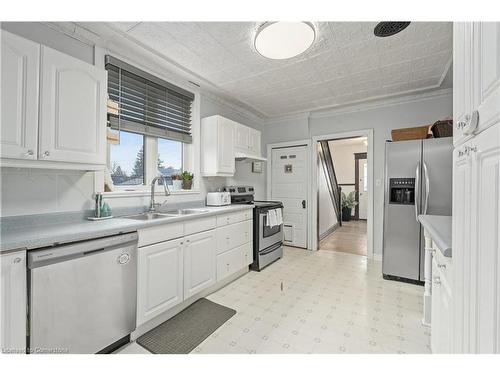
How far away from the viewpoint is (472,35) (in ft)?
2.36

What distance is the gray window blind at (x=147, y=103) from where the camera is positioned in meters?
2.20

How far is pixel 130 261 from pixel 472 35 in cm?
212

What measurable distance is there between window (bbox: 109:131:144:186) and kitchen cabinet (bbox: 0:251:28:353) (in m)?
1.25

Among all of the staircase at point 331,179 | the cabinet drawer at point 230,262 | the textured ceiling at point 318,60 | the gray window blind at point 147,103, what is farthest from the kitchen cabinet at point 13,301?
the staircase at point 331,179

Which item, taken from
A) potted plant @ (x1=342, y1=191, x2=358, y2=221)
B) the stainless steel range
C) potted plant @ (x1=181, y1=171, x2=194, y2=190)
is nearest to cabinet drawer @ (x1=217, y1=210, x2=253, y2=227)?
the stainless steel range

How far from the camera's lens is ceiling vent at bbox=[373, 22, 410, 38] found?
6.07ft

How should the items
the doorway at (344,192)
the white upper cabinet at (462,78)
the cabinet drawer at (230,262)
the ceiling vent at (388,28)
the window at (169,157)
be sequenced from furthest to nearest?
the doorway at (344,192), the window at (169,157), the cabinet drawer at (230,262), the ceiling vent at (388,28), the white upper cabinet at (462,78)

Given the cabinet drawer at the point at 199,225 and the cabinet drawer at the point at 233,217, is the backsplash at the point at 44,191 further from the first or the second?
the cabinet drawer at the point at 233,217

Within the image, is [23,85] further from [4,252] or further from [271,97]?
[271,97]

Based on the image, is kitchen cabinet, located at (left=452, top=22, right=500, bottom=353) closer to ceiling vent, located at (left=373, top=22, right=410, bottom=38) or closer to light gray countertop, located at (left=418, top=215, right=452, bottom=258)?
light gray countertop, located at (left=418, top=215, right=452, bottom=258)

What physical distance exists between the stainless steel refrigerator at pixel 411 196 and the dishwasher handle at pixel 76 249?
2.96 meters

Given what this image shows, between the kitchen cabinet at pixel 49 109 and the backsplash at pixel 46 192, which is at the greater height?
the kitchen cabinet at pixel 49 109

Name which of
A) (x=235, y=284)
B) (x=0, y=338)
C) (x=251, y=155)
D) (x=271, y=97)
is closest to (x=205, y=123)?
(x=251, y=155)

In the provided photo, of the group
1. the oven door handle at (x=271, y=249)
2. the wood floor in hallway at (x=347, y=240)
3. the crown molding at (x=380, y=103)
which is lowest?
the wood floor in hallway at (x=347, y=240)
